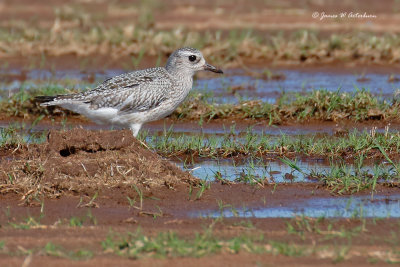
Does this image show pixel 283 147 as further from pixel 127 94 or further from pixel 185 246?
pixel 185 246

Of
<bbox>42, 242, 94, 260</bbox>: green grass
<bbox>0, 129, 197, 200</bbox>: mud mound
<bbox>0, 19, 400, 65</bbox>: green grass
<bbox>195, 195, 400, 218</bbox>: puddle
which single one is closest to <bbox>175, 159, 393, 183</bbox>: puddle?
<bbox>0, 129, 197, 200</bbox>: mud mound

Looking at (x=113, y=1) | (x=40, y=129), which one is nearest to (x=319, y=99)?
(x=40, y=129)

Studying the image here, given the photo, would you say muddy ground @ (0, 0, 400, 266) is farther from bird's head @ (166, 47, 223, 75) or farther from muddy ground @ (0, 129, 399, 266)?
bird's head @ (166, 47, 223, 75)

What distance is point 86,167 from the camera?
25.5ft

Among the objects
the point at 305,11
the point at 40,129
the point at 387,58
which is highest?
the point at 305,11

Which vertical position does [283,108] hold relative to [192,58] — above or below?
below

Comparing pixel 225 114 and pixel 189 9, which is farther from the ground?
pixel 189 9

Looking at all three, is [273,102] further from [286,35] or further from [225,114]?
[286,35]

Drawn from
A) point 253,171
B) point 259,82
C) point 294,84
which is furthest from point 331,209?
point 259,82

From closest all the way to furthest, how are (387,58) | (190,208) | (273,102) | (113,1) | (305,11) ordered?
(190,208), (273,102), (387,58), (305,11), (113,1)

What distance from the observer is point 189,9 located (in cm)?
2158

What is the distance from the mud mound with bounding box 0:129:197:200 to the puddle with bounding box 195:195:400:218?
908mm

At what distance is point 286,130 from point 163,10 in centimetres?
1111

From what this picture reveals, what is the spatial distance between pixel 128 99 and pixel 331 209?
3.43m
